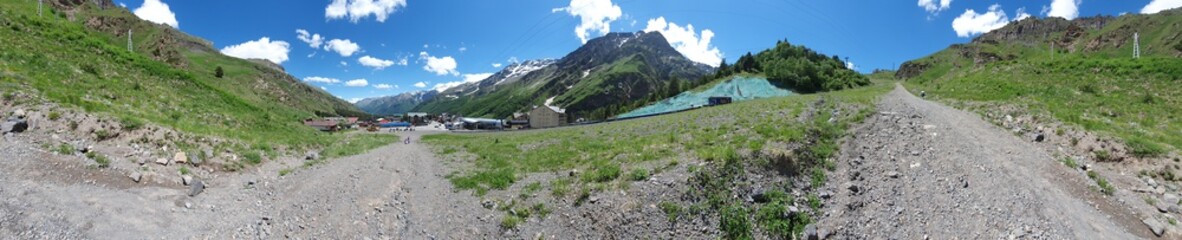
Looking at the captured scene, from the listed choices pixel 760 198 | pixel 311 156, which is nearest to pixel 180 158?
pixel 311 156

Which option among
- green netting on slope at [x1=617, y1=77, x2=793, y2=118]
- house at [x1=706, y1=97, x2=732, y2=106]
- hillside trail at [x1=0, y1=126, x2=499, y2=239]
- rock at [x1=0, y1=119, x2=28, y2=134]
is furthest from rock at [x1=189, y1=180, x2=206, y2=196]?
house at [x1=706, y1=97, x2=732, y2=106]

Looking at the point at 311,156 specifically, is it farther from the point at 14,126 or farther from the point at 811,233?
the point at 811,233

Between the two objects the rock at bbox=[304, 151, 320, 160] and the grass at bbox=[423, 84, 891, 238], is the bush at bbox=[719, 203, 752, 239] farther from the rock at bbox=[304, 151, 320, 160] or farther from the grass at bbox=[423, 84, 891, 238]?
the rock at bbox=[304, 151, 320, 160]

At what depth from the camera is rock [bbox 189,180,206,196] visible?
10.1 metres

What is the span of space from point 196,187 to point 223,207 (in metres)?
1.34

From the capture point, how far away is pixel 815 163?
12750 millimetres

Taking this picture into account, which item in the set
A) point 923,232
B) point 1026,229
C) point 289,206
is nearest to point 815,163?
point 923,232

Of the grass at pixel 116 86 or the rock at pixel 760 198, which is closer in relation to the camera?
the rock at pixel 760 198

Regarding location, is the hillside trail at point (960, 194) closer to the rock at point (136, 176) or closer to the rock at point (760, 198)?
the rock at point (760, 198)

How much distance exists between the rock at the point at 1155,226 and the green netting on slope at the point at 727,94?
5077cm

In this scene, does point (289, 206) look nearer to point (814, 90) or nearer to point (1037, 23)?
point (814, 90)

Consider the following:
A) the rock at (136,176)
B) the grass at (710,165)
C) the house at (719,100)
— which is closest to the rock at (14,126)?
the rock at (136,176)

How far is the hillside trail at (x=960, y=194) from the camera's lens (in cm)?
800

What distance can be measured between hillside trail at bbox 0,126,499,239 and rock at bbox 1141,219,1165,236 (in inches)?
532
